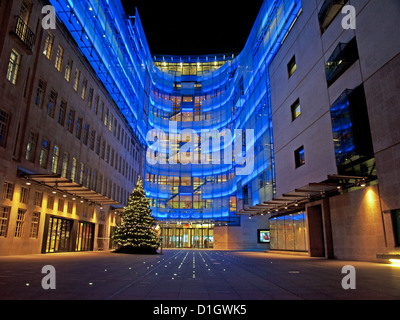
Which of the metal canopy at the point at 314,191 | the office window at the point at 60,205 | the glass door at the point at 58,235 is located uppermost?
the metal canopy at the point at 314,191

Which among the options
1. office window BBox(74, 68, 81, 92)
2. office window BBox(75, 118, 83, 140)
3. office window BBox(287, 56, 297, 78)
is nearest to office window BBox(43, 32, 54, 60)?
office window BBox(74, 68, 81, 92)

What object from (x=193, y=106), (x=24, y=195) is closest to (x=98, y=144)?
(x=24, y=195)

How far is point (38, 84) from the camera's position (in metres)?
22.8

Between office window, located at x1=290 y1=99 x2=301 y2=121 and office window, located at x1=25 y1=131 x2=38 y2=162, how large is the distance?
2155cm

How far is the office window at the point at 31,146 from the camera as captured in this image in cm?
2217

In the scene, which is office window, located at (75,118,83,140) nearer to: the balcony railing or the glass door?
the glass door

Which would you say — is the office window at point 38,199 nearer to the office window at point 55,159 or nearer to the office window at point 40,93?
the office window at point 55,159

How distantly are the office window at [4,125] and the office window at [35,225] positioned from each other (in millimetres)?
6833

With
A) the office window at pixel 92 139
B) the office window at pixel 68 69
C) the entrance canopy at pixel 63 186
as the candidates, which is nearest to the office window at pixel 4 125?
the entrance canopy at pixel 63 186

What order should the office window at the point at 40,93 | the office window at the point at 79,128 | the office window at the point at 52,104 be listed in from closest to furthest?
the office window at the point at 40,93
the office window at the point at 52,104
the office window at the point at 79,128

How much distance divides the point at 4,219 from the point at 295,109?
959 inches

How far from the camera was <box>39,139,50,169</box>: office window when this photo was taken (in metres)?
23.9

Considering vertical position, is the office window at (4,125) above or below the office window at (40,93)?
Answer: below

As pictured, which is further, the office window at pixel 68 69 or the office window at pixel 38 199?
the office window at pixel 68 69
